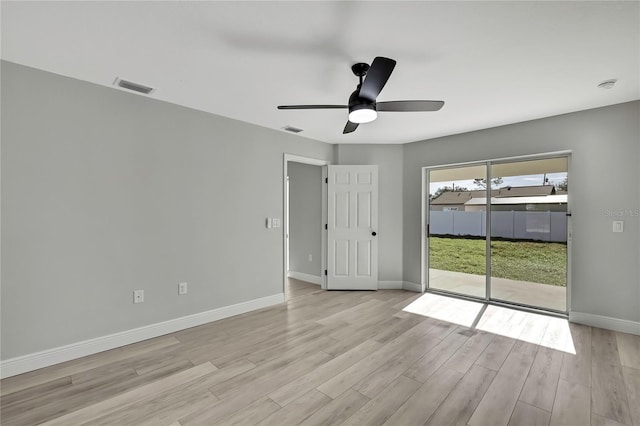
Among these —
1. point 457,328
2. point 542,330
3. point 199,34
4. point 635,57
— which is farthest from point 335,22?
point 542,330

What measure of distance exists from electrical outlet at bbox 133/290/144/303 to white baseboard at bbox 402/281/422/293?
12.7ft

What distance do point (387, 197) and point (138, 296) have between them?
3.87m

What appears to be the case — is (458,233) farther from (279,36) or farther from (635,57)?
(279,36)

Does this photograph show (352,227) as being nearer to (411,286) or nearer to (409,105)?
(411,286)

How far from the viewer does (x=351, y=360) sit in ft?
8.53

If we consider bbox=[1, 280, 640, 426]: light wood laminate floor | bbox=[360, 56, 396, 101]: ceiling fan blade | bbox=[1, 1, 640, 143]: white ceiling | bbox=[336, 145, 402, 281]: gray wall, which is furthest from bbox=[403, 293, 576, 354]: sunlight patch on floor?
bbox=[360, 56, 396, 101]: ceiling fan blade

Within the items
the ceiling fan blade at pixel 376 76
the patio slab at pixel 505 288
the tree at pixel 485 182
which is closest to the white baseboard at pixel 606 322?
the patio slab at pixel 505 288

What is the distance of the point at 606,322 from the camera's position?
10.7 feet

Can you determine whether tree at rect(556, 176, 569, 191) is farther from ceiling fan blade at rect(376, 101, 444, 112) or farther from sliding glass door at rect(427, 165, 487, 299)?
ceiling fan blade at rect(376, 101, 444, 112)

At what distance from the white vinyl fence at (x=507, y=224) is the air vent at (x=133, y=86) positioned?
4.31m

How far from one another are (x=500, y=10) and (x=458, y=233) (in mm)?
3453

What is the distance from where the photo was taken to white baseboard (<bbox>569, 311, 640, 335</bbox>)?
3.13 m

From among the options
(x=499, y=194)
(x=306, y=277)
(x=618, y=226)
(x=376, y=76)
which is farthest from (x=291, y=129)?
(x=618, y=226)

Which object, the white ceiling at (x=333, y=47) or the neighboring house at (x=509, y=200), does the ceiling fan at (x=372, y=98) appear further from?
the neighboring house at (x=509, y=200)
